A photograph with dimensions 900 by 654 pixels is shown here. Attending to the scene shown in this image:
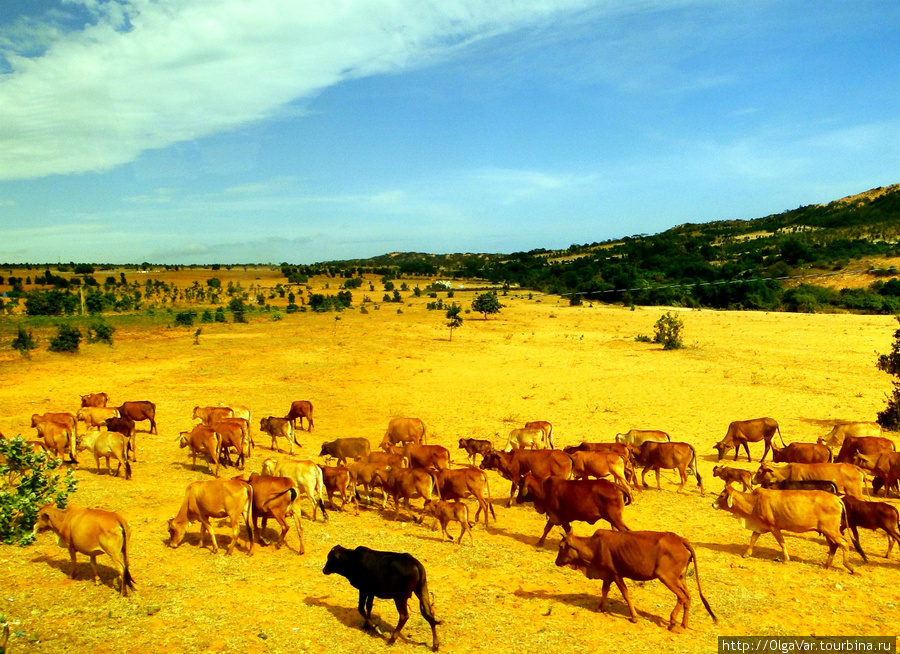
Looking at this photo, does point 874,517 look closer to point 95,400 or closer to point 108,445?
point 108,445

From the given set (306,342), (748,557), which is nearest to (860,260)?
(306,342)

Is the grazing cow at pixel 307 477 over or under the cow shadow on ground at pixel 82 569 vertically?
over

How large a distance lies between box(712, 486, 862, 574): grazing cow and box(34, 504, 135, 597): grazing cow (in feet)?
30.7

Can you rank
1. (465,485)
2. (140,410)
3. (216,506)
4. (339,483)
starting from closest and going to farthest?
(216,506)
(465,485)
(339,483)
(140,410)

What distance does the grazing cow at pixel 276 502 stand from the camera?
32.8 feet

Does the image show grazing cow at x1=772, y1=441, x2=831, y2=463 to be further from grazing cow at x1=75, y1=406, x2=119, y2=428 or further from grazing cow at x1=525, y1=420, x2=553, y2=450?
grazing cow at x1=75, y1=406, x2=119, y2=428

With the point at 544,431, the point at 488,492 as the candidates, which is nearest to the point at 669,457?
the point at 544,431

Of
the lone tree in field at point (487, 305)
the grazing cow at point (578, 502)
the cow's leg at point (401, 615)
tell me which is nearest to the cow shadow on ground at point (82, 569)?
the cow's leg at point (401, 615)

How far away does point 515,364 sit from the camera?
3359 cm

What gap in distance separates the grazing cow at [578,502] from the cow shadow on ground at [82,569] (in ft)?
21.8

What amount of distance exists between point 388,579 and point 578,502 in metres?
4.26

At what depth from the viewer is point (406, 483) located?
468 inches

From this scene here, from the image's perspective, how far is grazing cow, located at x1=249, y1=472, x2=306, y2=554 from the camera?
998cm

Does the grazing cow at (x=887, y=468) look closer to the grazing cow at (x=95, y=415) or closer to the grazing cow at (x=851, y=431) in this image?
the grazing cow at (x=851, y=431)
